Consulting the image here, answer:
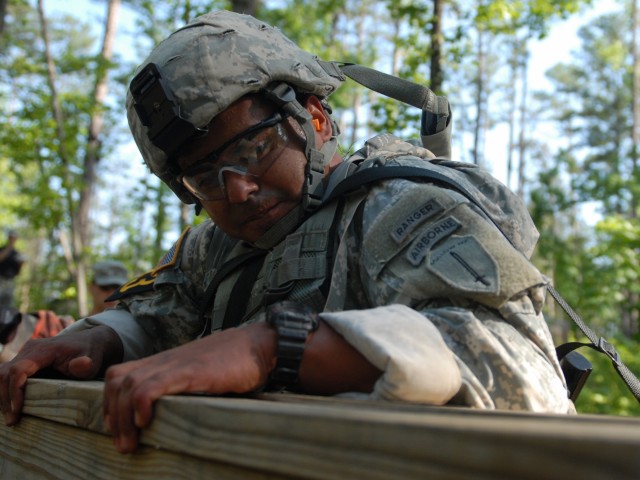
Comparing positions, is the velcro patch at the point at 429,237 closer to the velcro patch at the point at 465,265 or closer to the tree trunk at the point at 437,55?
the velcro patch at the point at 465,265

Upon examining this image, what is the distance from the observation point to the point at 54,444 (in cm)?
170

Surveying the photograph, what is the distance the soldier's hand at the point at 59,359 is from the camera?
2.05 m

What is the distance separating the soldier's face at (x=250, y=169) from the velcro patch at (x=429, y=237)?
728mm

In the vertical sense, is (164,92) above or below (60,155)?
below

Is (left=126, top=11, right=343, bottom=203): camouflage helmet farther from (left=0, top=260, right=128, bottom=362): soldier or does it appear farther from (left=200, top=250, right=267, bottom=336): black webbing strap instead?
(left=0, top=260, right=128, bottom=362): soldier

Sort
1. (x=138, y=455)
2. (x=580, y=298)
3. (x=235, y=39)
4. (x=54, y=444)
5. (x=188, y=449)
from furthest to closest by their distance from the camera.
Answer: (x=580, y=298), (x=235, y=39), (x=54, y=444), (x=138, y=455), (x=188, y=449)

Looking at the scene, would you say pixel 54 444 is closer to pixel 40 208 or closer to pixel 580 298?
pixel 40 208

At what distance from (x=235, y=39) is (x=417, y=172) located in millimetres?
913

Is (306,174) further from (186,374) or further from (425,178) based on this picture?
(186,374)

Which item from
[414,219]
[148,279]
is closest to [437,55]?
[148,279]

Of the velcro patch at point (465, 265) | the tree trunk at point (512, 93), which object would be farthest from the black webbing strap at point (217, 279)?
the tree trunk at point (512, 93)

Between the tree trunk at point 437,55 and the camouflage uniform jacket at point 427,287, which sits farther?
the tree trunk at point 437,55

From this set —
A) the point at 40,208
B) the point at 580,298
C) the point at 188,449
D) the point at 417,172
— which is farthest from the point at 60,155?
the point at 188,449

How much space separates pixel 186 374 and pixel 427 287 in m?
0.70
